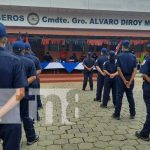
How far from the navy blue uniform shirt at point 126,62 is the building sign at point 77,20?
14.2 meters

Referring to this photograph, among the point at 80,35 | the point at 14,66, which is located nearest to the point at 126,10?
the point at 80,35

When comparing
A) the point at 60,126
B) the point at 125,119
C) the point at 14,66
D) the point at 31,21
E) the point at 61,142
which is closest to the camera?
the point at 14,66

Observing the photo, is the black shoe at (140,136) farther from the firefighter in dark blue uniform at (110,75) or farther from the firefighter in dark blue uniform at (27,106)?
the firefighter in dark blue uniform at (110,75)

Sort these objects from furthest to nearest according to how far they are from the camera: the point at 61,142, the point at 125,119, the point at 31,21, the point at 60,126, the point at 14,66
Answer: the point at 31,21
the point at 125,119
the point at 60,126
the point at 61,142
the point at 14,66

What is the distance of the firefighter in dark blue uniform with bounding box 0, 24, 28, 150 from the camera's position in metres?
2.70

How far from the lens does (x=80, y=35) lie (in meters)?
19.6

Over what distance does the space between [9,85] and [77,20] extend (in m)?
18.1

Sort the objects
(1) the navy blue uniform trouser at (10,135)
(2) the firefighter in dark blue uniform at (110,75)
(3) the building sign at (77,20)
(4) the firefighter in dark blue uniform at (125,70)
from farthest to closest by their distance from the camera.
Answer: (3) the building sign at (77,20)
(2) the firefighter in dark blue uniform at (110,75)
(4) the firefighter in dark blue uniform at (125,70)
(1) the navy blue uniform trouser at (10,135)

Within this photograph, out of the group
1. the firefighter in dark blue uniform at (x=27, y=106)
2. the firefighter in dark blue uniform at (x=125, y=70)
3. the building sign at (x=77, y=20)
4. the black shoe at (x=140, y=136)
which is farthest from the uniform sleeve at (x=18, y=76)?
the building sign at (x=77, y=20)

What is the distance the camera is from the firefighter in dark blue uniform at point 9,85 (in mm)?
2700

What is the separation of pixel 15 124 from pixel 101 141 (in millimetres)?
2561

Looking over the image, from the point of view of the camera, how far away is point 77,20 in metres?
20.2

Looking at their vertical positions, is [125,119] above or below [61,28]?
below

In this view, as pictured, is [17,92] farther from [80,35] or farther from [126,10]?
[126,10]
